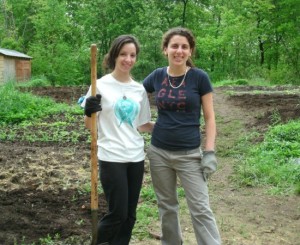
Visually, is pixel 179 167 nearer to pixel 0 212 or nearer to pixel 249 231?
pixel 249 231

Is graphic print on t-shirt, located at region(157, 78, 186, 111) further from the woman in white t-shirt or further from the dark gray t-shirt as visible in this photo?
the woman in white t-shirt

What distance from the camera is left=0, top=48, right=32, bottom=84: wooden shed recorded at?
26750 mm

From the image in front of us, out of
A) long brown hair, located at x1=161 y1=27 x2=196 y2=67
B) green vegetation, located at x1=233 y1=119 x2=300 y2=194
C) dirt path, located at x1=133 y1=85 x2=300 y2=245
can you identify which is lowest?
dirt path, located at x1=133 y1=85 x2=300 y2=245

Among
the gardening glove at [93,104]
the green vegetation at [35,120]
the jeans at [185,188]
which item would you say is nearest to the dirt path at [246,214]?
the jeans at [185,188]

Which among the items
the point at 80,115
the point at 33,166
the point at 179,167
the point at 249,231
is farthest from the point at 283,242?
the point at 80,115

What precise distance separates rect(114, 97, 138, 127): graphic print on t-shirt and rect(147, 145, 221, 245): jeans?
371 mm

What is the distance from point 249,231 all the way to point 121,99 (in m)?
2.15

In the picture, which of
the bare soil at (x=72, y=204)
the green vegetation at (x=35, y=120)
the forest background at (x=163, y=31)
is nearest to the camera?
the bare soil at (x=72, y=204)

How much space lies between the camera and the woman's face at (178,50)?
3213 mm

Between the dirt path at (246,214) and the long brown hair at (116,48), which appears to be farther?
the dirt path at (246,214)

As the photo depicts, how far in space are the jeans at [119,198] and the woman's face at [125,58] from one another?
27.2 inches

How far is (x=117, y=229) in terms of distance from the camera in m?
3.26

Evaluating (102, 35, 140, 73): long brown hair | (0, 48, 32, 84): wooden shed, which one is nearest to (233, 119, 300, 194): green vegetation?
(102, 35, 140, 73): long brown hair

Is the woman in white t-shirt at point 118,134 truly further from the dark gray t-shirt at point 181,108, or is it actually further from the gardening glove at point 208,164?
the gardening glove at point 208,164
